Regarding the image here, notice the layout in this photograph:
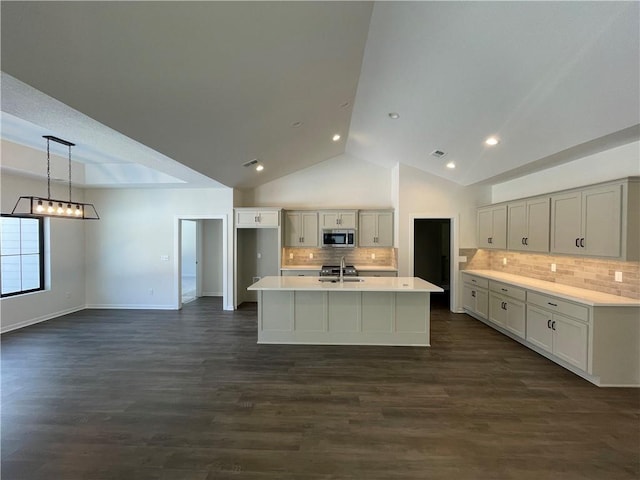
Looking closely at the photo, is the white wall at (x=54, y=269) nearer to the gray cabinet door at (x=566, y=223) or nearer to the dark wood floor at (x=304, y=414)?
the dark wood floor at (x=304, y=414)

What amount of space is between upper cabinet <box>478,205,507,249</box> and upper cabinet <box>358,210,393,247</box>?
1.80 metres

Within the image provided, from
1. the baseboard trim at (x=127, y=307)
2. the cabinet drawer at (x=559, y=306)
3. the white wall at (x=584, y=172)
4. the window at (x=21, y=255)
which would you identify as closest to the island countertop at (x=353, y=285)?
the cabinet drawer at (x=559, y=306)

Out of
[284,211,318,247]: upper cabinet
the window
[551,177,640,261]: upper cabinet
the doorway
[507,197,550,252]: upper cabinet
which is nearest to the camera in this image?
[551,177,640,261]: upper cabinet

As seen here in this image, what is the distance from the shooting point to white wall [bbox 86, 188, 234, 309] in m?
6.64

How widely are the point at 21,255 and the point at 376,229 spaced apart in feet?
22.5

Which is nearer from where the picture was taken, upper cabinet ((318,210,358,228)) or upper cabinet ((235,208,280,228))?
upper cabinet ((235,208,280,228))

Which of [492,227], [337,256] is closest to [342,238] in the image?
[337,256]

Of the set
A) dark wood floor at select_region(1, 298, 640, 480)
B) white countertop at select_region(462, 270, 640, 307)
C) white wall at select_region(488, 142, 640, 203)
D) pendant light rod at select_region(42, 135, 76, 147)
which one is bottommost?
dark wood floor at select_region(1, 298, 640, 480)

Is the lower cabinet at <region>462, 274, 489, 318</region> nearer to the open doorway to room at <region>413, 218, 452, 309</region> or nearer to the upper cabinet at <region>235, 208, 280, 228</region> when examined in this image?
the open doorway to room at <region>413, 218, 452, 309</region>

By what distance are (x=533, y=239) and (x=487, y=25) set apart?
3.35 m

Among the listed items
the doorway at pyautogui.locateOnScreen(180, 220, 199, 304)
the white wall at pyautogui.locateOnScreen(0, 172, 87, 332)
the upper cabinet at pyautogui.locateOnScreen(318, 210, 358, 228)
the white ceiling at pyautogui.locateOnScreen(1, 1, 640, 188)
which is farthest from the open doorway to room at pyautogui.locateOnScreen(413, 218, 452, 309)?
the white wall at pyautogui.locateOnScreen(0, 172, 87, 332)

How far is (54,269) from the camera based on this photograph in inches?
234

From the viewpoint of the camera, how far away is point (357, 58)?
2992 millimetres

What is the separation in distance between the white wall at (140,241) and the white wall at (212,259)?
4.91 feet
